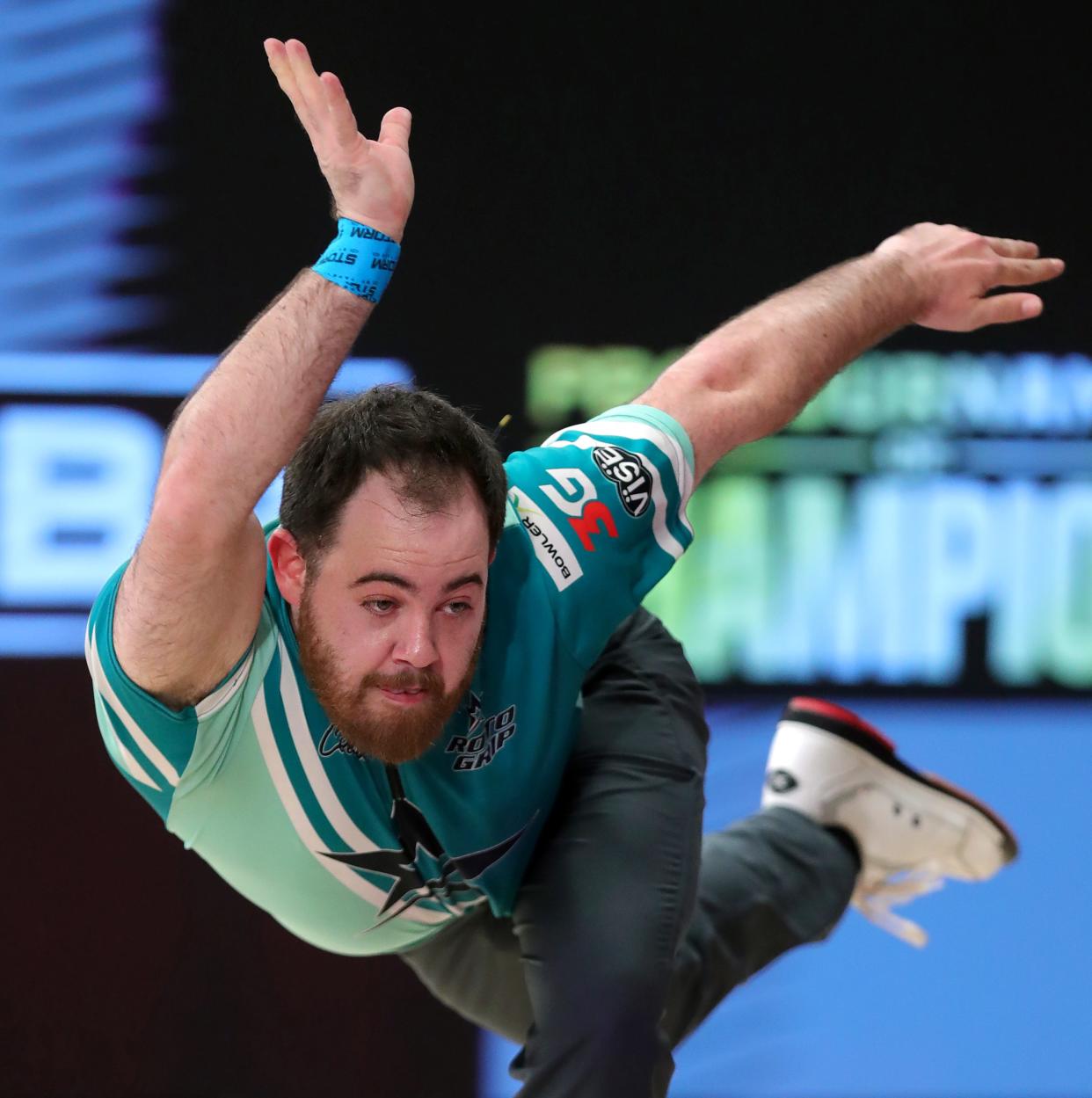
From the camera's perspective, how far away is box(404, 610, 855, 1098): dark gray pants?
1.93 meters

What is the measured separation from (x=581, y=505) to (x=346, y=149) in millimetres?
628

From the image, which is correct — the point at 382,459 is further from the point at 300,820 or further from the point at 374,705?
the point at 300,820

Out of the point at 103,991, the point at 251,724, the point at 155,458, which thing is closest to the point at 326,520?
the point at 251,724

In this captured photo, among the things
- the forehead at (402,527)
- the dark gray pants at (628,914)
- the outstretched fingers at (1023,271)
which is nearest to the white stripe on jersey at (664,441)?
the dark gray pants at (628,914)

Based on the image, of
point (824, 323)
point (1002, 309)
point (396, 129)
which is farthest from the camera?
point (1002, 309)

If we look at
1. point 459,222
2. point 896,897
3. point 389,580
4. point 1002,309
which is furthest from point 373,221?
point 896,897

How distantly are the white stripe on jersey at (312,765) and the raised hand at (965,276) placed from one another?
1119mm

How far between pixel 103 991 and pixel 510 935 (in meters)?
1.10

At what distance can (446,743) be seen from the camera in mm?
1943

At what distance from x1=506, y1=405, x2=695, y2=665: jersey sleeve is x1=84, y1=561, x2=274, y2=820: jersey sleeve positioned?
402 millimetres

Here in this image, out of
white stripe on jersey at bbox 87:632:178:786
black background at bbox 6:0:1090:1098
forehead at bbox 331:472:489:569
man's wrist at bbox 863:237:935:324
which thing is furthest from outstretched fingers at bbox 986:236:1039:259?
white stripe on jersey at bbox 87:632:178:786

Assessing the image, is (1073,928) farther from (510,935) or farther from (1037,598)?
(510,935)

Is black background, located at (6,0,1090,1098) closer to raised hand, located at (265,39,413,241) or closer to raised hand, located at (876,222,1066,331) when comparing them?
raised hand, located at (876,222,1066,331)

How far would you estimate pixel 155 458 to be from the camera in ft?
9.78
